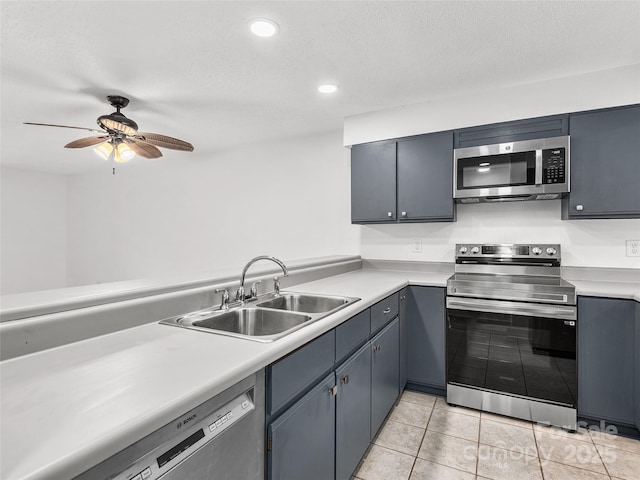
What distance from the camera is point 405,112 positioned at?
2.97 m

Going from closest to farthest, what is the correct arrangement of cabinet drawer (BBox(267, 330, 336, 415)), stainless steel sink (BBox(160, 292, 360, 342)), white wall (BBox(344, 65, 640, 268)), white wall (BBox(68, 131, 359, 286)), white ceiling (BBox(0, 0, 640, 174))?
cabinet drawer (BBox(267, 330, 336, 415))
stainless steel sink (BBox(160, 292, 360, 342))
white ceiling (BBox(0, 0, 640, 174))
white wall (BBox(344, 65, 640, 268))
white wall (BBox(68, 131, 359, 286))

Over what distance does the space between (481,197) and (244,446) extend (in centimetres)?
236

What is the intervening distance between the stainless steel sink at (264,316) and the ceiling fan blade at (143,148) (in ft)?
6.76

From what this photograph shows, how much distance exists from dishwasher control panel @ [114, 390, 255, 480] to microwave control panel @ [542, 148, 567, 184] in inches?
96.7

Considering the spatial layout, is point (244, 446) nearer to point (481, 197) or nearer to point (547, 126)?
point (481, 197)

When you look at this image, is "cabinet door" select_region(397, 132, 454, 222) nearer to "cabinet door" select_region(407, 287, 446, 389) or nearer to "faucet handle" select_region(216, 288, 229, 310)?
"cabinet door" select_region(407, 287, 446, 389)

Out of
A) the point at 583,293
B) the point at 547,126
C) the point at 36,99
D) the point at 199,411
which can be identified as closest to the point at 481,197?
the point at 547,126

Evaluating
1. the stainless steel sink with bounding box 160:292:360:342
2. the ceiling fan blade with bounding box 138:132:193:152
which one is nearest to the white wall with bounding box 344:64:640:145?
the ceiling fan blade with bounding box 138:132:193:152

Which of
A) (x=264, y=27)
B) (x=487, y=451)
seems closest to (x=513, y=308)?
(x=487, y=451)

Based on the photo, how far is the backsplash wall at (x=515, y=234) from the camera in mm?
2520

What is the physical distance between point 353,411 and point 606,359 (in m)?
1.66

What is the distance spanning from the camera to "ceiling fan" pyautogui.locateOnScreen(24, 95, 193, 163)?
270 centimetres

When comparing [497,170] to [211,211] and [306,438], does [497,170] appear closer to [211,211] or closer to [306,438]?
[306,438]

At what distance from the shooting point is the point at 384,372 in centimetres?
213
